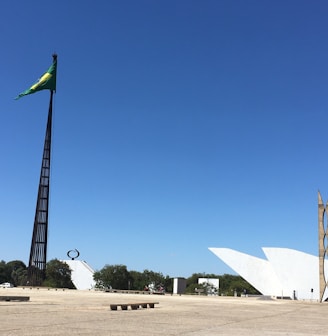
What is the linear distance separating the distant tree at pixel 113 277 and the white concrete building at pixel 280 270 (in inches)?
1019

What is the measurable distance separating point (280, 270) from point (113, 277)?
32153 millimetres

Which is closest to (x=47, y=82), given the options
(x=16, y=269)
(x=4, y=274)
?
(x=4, y=274)

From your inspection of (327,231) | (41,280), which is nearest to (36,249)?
(41,280)

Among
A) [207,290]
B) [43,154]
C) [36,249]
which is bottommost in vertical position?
[207,290]

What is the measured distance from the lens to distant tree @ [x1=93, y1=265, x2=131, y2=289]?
239ft

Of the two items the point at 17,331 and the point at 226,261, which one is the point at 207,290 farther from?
the point at 17,331

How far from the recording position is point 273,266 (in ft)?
165

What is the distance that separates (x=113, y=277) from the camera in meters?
73.4

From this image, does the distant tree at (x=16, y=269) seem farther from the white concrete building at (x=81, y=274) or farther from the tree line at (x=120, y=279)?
the tree line at (x=120, y=279)

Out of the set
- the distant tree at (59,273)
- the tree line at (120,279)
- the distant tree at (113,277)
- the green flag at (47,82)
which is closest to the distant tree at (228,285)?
the tree line at (120,279)

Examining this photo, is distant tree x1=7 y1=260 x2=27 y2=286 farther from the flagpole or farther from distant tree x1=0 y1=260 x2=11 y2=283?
the flagpole

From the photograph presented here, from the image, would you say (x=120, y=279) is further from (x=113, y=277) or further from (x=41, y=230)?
(x=41, y=230)

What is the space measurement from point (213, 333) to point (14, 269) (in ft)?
420

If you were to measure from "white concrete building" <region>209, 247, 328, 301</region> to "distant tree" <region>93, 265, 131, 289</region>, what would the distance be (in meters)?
25.9
